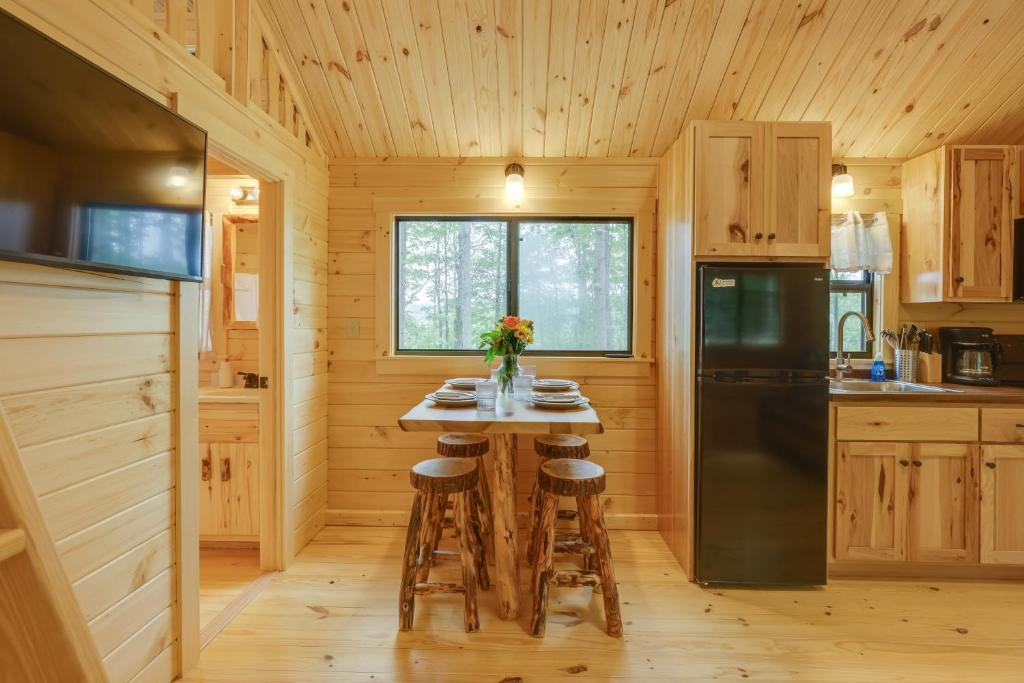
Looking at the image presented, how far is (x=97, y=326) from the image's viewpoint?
4.47ft

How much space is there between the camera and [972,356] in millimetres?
2666

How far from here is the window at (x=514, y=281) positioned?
Answer: 3.03 metres

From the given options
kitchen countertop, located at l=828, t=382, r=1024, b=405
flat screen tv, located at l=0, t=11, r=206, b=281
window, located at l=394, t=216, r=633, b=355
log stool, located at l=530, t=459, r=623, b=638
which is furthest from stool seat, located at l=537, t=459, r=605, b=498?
flat screen tv, located at l=0, t=11, r=206, b=281

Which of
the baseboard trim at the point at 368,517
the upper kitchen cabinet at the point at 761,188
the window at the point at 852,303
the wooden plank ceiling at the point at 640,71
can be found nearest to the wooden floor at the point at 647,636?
the baseboard trim at the point at 368,517

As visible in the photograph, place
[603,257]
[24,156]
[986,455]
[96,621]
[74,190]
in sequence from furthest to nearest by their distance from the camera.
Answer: [603,257]
[986,455]
[96,621]
[74,190]
[24,156]

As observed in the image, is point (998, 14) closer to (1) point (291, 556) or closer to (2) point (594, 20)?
(2) point (594, 20)

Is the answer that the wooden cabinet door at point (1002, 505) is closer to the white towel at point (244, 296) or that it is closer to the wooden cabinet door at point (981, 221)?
the wooden cabinet door at point (981, 221)

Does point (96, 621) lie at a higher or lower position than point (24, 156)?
lower

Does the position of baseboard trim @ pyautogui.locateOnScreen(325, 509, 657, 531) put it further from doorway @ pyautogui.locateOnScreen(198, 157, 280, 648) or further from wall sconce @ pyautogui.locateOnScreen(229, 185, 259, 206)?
wall sconce @ pyautogui.locateOnScreen(229, 185, 259, 206)

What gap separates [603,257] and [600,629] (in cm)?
206

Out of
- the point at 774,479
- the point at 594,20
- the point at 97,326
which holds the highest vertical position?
the point at 594,20

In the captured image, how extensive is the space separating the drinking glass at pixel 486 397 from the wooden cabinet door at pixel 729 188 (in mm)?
1238

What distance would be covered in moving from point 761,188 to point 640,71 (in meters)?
0.88

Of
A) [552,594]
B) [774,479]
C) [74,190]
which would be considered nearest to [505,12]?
[74,190]
